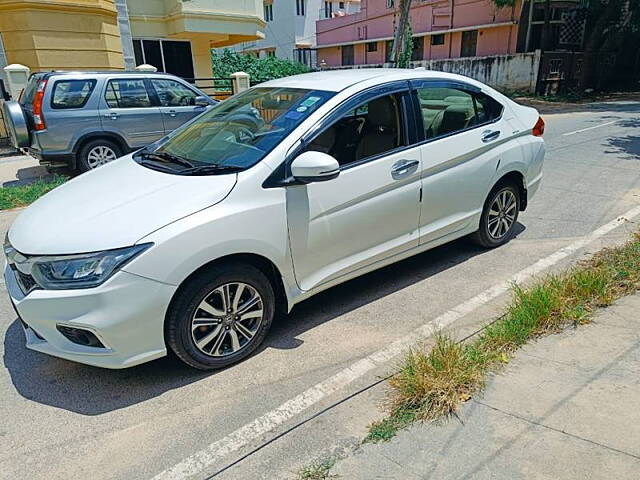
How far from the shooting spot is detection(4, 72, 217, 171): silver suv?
8016 millimetres

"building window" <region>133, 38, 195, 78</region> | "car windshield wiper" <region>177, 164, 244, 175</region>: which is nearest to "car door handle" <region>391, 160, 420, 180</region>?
"car windshield wiper" <region>177, 164, 244, 175</region>

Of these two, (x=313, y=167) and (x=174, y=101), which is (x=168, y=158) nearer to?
(x=313, y=167)

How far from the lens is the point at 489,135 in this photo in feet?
14.6

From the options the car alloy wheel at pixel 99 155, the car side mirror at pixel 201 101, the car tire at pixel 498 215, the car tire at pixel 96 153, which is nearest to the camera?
the car tire at pixel 498 215

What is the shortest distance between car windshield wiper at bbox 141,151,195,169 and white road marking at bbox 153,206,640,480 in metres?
1.68

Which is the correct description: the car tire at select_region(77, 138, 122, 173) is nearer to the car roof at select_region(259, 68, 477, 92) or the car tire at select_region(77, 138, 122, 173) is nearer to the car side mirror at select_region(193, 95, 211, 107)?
the car side mirror at select_region(193, 95, 211, 107)

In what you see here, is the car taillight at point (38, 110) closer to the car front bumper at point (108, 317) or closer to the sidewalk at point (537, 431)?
the car front bumper at point (108, 317)

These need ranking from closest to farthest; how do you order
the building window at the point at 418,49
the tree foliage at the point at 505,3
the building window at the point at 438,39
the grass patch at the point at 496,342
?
1. the grass patch at the point at 496,342
2. the tree foliage at the point at 505,3
3. the building window at the point at 438,39
4. the building window at the point at 418,49

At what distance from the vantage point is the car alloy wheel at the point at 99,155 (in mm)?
8508

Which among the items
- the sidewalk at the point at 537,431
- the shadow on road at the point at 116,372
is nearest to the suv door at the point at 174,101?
the shadow on road at the point at 116,372

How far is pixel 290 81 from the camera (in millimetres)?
4152

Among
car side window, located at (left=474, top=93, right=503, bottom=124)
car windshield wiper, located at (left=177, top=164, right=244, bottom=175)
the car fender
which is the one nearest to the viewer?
the car fender

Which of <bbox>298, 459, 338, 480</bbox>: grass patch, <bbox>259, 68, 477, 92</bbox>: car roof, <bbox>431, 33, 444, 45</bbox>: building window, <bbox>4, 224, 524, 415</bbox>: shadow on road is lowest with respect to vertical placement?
<bbox>4, 224, 524, 415</bbox>: shadow on road

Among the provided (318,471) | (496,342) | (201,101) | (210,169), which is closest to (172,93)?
(201,101)
